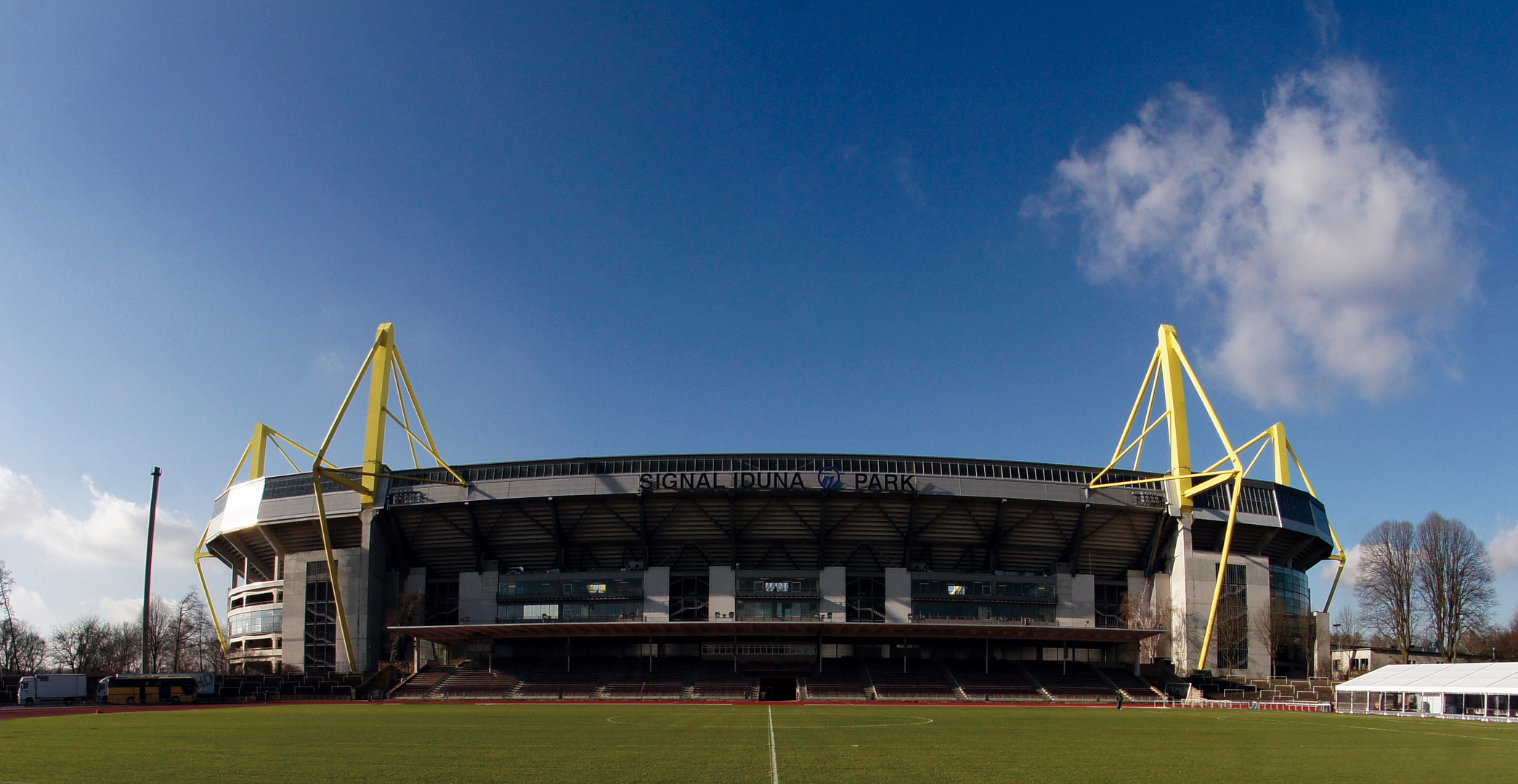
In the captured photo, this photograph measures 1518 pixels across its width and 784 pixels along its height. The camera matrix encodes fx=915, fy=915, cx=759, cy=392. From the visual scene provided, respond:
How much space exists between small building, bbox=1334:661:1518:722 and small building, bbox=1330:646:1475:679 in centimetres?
4650

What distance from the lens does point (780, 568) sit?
86.2m

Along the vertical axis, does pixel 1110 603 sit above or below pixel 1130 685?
above

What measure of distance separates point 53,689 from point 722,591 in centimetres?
5185

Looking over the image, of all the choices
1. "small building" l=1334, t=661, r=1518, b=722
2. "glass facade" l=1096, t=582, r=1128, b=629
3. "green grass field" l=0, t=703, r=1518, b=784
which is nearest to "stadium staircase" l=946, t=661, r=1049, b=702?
"glass facade" l=1096, t=582, r=1128, b=629

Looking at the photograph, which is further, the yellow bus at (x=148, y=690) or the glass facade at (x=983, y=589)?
the glass facade at (x=983, y=589)

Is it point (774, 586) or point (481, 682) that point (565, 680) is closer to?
point (481, 682)

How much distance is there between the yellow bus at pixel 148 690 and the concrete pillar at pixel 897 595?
186 feet

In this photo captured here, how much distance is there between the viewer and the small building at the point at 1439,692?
44.9 m

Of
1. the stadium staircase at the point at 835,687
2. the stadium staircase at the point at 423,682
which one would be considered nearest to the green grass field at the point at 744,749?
the stadium staircase at the point at 835,687

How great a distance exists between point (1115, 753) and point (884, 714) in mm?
24076

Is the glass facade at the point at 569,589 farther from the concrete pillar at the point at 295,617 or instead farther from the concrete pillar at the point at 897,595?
the concrete pillar at the point at 897,595

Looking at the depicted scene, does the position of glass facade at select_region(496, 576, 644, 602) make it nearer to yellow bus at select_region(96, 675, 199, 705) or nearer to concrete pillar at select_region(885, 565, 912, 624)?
concrete pillar at select_region(885, 565, 912, 624)

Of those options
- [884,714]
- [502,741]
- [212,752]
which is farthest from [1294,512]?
[212,752]

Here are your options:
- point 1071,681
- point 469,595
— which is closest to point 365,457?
point 469,595
